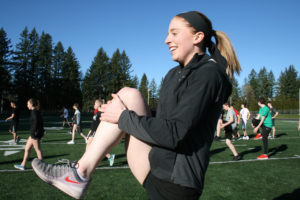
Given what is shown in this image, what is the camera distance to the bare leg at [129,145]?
158 cm

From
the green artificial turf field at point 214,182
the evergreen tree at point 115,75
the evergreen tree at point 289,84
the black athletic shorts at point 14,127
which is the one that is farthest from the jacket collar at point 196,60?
the evergreen tree at point 289,84

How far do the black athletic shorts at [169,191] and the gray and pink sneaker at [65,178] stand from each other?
50 cm

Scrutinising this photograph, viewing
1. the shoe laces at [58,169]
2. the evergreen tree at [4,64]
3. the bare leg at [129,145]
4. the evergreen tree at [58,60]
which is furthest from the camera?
the evergreen tree at [58,60]

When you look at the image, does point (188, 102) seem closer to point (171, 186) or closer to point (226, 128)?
point (171, 186)

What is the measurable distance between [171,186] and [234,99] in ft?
343

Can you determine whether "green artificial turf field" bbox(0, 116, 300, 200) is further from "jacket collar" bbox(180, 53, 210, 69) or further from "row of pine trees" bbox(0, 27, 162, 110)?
"row of pine trees" bbox(0, 27, 162, 110)

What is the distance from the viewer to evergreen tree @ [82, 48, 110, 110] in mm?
68688

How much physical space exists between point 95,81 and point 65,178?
228ft

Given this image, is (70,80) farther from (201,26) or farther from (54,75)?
(201,26)

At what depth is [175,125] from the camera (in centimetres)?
133

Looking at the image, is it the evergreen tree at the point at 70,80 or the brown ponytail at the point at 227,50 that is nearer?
the brown ponytail at the point at 227,50

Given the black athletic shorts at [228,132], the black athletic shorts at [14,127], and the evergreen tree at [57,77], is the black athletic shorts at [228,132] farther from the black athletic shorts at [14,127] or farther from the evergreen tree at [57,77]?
the evergreen tree at [57,77]

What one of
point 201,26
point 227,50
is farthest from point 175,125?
point 227,50

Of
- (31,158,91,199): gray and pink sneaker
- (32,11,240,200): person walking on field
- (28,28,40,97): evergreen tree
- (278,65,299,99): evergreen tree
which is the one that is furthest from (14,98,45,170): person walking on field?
(278,65,299,99): evergreen tree
